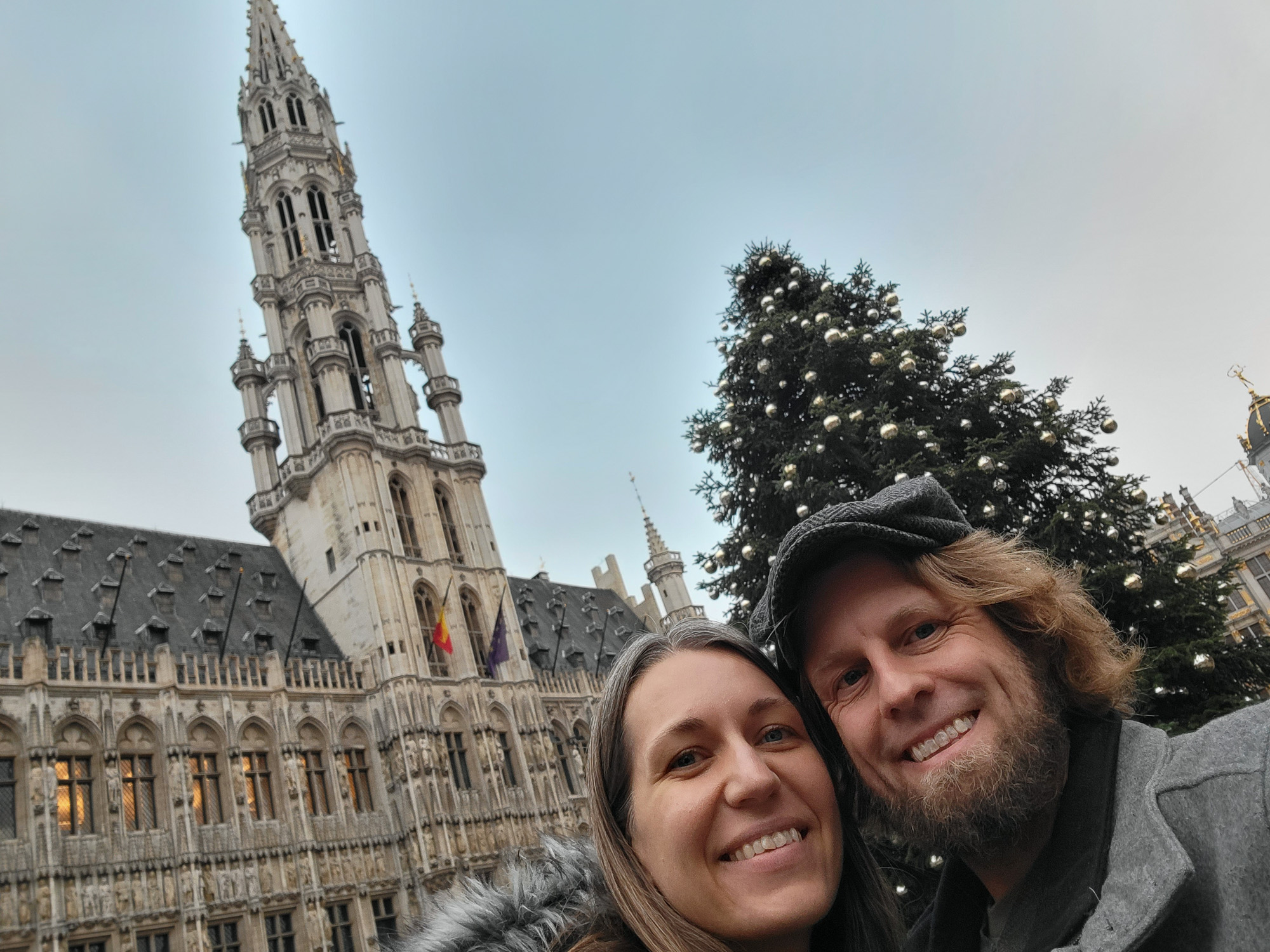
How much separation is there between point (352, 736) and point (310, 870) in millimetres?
4286

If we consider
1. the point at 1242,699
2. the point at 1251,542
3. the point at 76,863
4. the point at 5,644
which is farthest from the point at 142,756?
the point at 1251,542

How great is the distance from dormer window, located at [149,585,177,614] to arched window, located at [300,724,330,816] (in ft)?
20.6

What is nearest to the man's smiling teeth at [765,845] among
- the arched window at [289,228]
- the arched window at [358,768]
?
the arched window at [358,768]

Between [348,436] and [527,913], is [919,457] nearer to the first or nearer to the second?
[527,913]

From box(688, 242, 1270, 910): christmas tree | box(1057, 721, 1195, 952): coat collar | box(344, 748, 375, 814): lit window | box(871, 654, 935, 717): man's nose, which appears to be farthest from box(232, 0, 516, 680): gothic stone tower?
box(1057, 721, 1195, 952): coat collar

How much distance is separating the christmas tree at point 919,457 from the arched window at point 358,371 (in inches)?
1018

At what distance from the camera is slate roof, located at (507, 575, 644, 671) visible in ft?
121

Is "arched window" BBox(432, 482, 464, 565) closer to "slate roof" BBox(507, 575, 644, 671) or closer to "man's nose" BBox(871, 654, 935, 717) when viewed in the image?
"slate roof" BBox(507, 575, 644, 671)

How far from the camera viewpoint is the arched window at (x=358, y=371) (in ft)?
114

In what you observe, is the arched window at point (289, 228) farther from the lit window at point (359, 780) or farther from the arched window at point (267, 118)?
the lit window at point (359, 780)

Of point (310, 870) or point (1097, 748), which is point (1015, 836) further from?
point (310, 870)

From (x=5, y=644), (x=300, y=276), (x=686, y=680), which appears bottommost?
(x=686, y=680)

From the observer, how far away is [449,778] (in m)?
25.8

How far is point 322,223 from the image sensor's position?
3853 centimetres
